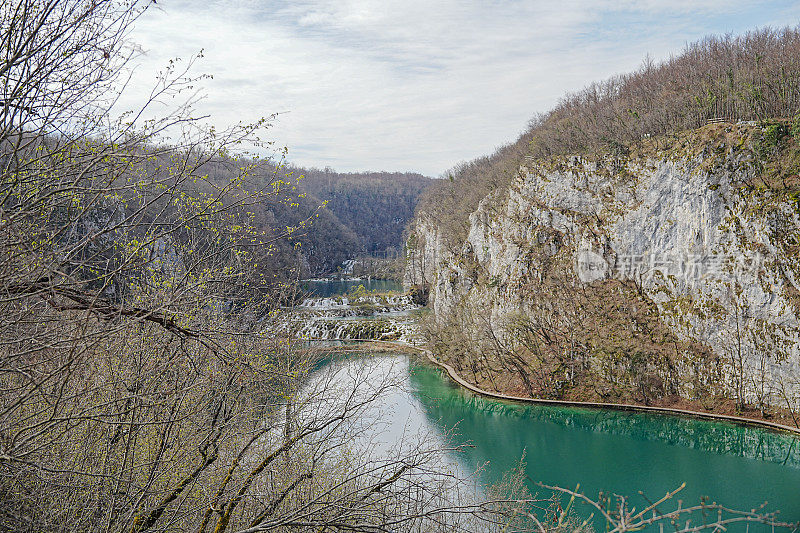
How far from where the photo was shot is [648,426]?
20.0 meters

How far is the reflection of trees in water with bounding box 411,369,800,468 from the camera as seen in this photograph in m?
17.4

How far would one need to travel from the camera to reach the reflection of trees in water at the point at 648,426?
57.1 ft

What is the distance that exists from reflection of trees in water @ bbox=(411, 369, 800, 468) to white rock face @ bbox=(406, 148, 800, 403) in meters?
2.34

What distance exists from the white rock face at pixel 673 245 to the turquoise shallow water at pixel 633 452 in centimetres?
314

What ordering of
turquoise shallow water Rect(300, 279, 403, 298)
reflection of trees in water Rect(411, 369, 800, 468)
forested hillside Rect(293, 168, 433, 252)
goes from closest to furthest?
reflection of trees in water Rect(411, 369, 800, 468), turquoise shallow water Rect(300, 279, 403, 298), forested hillside Rect(293, 168, 433, 252)

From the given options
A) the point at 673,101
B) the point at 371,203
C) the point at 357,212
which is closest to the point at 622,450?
the point at 673,101

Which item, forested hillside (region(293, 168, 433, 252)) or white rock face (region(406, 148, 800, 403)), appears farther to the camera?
forested hillside (region(293, 168, 433, 252))

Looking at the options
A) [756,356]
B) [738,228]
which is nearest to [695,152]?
[738,228]

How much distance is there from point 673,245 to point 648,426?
8.70m

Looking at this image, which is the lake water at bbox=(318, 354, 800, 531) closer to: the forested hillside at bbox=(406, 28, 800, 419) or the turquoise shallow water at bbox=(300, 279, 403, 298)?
the forested hillside at bbox=(406, 28, 800, 419)

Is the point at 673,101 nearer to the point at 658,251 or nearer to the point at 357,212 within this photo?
the point at 658,251

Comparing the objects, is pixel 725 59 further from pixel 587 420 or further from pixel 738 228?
pixel 587 420

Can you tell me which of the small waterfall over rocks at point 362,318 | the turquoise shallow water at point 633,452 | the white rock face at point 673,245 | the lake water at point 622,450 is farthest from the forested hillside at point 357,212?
the turquoise shallow water at point 633,452

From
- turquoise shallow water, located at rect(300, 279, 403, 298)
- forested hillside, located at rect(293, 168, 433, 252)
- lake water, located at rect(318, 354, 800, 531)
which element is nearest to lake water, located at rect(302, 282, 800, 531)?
lake water, located at rect(318, 354, 800, 531)
